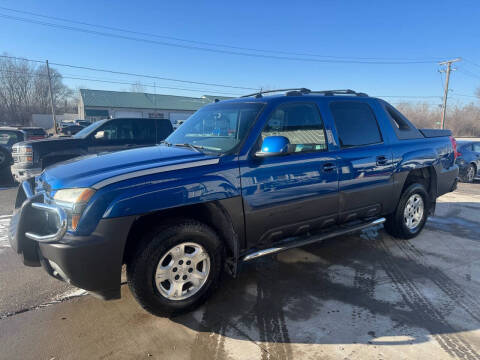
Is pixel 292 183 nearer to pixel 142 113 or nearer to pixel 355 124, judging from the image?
pixel 355 124

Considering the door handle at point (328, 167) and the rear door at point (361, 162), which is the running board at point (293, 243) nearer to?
the rear door at point (361, 162)

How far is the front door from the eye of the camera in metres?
2.91

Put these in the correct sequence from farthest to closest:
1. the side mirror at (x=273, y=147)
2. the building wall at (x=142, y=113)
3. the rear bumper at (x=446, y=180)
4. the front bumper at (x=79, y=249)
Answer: the building wall at (x=142, y=113) → the rear bumper at (x=446, y=180) → the side mirror at (x=273, y=147) → the front bumper at (x=79, y=249)

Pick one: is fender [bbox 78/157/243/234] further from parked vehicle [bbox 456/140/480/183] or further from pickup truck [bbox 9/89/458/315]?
parked vehicle [bbox 456/140/480/183]

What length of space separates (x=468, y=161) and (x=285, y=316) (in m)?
11.0

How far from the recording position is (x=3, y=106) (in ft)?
204

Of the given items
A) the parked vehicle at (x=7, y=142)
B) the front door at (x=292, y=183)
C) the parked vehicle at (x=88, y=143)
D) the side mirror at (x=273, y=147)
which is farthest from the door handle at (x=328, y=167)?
the parked vehicle at (x=7, y=142)

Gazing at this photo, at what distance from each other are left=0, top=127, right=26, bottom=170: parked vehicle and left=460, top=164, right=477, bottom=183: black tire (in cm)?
1515

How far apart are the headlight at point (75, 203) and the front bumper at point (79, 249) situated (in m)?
0.10

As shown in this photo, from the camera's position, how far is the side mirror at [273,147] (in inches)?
110

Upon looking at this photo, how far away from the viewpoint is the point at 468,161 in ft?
34.7

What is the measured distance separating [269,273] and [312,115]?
1.89 m

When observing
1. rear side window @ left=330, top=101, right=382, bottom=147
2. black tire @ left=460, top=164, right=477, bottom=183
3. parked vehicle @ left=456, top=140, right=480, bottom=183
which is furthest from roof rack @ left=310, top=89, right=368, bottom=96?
black tire @ left=460, top=164, right=477, bottom=183

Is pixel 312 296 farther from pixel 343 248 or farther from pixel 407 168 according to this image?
pixel 407 168
